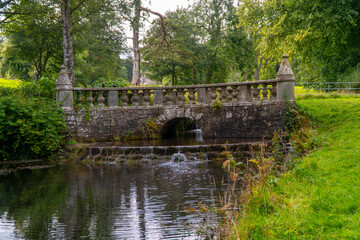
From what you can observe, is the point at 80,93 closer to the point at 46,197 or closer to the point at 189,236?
the point at 46,197

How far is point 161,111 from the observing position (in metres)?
13.5

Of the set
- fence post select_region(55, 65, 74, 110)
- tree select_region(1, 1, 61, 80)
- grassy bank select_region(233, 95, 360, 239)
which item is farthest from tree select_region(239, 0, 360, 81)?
tree select_region(1, 1, 61, 80)

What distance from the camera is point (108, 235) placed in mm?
4918

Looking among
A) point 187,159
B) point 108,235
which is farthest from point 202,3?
point 108,235

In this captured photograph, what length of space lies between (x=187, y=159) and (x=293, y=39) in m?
12.6

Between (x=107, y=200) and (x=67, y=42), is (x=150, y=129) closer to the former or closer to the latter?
(x=67, y=42)

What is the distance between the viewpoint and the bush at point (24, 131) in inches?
435

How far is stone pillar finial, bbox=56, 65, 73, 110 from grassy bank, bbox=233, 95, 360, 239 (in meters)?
9.09

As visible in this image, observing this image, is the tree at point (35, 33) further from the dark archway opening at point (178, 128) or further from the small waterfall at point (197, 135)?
the small waterfall at point (197, 135)

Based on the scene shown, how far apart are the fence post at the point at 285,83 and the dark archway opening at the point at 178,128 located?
4.64 m

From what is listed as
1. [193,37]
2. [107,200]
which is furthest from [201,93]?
[193,37]

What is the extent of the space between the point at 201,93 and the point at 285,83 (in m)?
3.09

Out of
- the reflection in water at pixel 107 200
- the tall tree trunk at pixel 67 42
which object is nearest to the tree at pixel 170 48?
the tall tree trunk at pixel 67 42

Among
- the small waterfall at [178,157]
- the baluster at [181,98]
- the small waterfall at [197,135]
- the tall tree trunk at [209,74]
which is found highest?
the tall tree trunk at [209,74]
